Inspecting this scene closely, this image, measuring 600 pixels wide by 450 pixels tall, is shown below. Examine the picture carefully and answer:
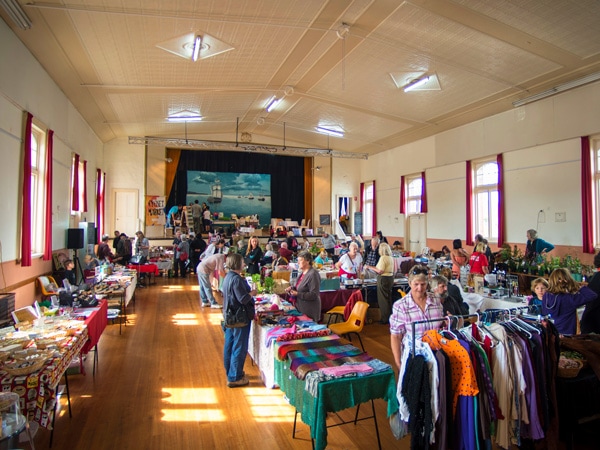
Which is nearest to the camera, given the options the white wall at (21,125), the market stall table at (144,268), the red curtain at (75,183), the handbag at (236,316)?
the handbag at (236,316)

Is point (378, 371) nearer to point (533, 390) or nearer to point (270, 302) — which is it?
point (533, 390)

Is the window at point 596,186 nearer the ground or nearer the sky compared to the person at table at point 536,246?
nearer the sky

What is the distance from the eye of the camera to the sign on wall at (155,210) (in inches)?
562

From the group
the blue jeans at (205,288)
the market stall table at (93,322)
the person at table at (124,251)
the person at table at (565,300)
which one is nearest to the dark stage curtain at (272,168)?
the person at table at (124,251)

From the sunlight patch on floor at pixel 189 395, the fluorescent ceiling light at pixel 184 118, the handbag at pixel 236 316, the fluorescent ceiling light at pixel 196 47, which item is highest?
the fluorescent ceiling light at pixel 184 118

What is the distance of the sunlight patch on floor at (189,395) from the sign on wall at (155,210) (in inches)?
440

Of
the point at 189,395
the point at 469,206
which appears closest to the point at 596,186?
the point at 469,206

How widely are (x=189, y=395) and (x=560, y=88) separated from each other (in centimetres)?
873

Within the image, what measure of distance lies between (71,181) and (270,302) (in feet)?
21.4

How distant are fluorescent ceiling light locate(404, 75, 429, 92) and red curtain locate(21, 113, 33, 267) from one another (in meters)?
7.15

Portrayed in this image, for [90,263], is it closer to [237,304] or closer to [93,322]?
[93,322]

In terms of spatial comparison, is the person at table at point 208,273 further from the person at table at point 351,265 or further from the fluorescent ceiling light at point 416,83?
the fluorescent ceiling light at point 416,83

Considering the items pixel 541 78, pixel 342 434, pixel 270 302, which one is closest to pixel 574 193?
pixel 541 78

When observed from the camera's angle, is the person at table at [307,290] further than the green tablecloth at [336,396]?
Yes
